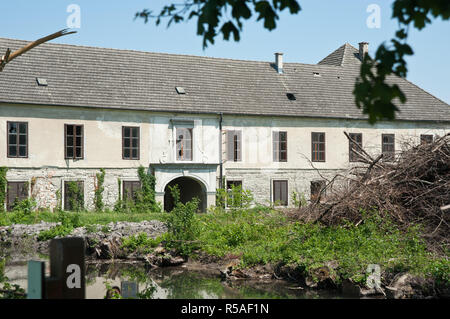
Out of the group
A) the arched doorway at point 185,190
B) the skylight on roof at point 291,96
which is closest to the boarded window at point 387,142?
the skylight on roof at point 291,96

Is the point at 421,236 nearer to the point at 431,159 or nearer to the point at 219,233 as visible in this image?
the point at 431,159

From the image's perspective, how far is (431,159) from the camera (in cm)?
1295

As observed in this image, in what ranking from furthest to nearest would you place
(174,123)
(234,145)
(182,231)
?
(234,145) < (174,123) < (182,231)

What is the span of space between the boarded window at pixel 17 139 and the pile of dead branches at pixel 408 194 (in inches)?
626

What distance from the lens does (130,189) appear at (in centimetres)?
2752

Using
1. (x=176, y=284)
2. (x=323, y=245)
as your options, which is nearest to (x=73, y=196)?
(x=176, y=284)

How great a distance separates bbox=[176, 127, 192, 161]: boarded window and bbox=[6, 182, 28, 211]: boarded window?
24.0 feet

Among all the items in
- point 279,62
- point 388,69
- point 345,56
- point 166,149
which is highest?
point 345,56

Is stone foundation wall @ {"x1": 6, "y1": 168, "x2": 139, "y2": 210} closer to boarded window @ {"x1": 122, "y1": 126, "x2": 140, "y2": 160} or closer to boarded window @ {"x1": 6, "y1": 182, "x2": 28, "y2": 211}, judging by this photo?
boarded window @ {"x1": 6, "y1": 182, "x2": 28, "y2": 211}

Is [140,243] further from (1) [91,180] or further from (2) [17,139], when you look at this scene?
(2) [17,139]

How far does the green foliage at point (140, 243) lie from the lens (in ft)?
50.2

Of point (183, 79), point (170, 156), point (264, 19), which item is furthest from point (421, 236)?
point (183, 79)

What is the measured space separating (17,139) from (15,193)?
2.33 m
